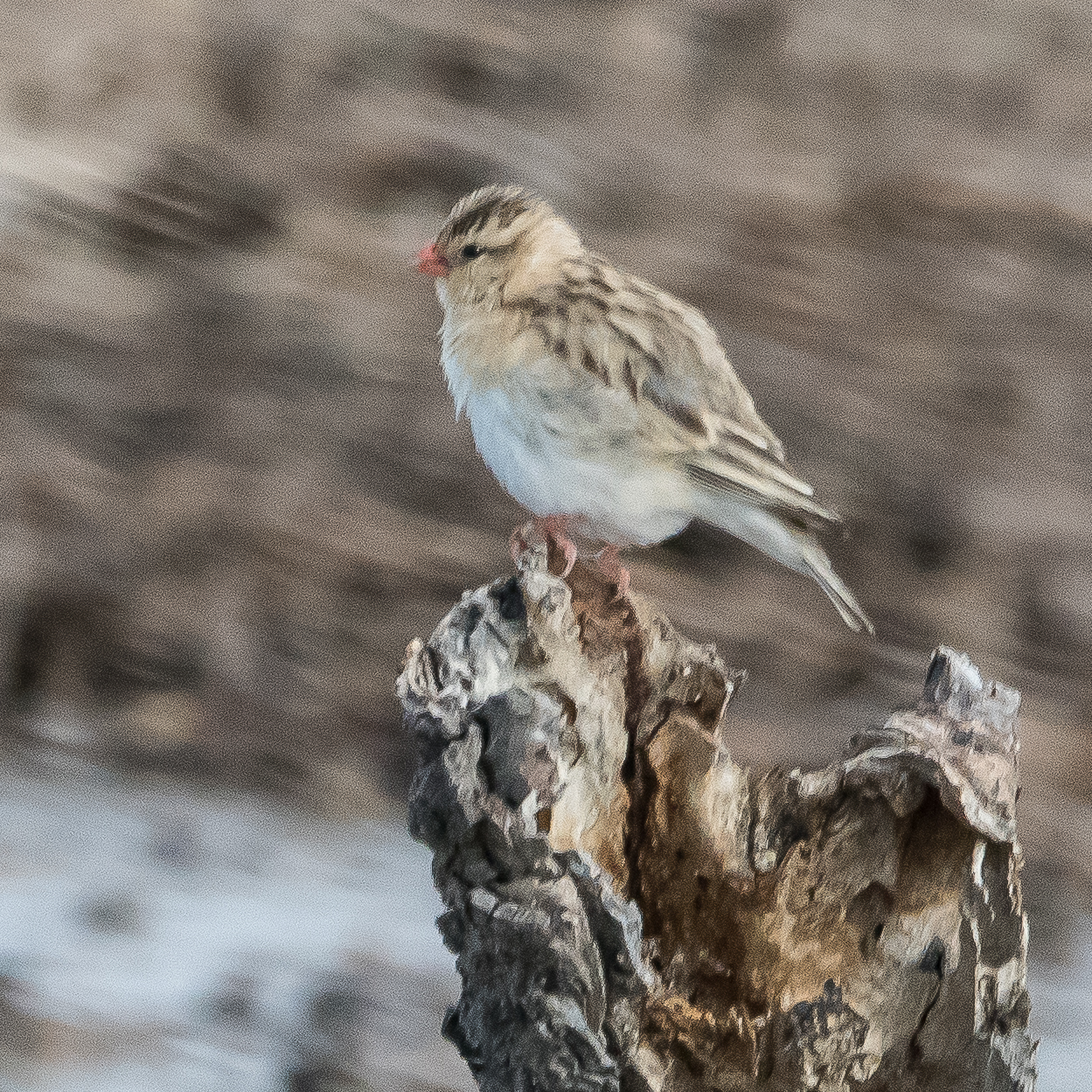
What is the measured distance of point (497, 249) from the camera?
4.99 ft

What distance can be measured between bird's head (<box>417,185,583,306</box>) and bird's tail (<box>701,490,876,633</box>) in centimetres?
35

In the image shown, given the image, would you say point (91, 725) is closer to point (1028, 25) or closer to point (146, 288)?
point (146, 288)

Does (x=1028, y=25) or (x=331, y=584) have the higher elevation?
(x=1028, y=25)

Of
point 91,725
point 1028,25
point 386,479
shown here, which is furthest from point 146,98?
point 1028,25

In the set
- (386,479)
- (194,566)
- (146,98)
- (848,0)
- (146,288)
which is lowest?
(194,566)

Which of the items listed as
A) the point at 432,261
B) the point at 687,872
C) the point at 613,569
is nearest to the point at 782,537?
the point at 613,569

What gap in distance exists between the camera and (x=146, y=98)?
7.60ft

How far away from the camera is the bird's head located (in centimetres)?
151

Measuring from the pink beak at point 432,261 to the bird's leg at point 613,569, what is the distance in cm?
41

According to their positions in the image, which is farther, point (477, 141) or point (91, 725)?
point (91, 725)

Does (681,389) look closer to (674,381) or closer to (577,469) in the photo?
(674,381)

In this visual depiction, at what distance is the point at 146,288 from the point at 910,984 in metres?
1.86

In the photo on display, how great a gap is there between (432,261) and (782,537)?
56 cm

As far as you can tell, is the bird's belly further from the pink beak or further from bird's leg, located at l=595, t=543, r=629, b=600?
the pink beak
